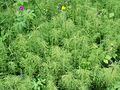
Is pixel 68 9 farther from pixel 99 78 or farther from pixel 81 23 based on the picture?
pixel 99 78

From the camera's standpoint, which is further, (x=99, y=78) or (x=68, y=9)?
(x=68, y=9)

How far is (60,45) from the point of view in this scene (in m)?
3.47

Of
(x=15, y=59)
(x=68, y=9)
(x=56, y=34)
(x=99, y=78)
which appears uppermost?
(x=68, y=9)

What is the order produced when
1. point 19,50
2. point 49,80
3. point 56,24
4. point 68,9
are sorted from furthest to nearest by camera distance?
point 68,9 → point 56,24 → point 19,50 → point 49,80

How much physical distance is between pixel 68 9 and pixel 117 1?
747mm

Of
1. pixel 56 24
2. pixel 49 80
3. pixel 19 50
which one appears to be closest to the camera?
pixel 49 80

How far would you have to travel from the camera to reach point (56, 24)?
11.7 ft

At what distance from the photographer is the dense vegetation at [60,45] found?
3.09 m

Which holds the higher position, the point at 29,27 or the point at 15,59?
the point at 29,27

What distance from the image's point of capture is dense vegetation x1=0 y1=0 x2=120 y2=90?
3086 mm

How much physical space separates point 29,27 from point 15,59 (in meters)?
0.58

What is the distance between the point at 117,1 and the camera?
3891 millimetres

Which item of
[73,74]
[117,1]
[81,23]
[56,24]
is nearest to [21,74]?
[73,74]

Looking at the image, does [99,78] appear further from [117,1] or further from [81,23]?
[117,1]
